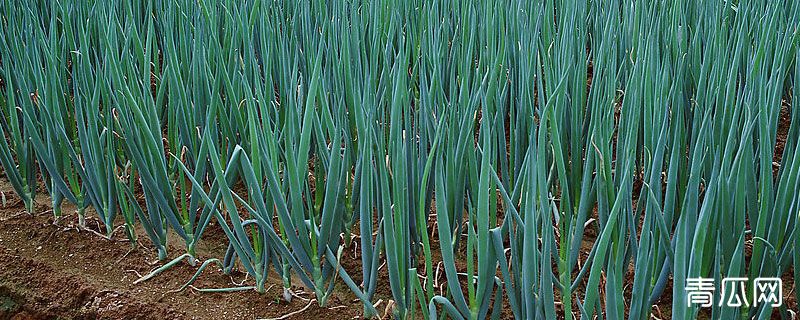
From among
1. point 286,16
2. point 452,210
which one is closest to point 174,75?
point 452,210

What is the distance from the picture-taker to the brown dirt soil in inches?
56.7

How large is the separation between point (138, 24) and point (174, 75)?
0.80 meters

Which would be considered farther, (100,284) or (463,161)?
(100,284)

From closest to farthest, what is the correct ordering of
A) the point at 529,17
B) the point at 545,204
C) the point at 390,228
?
the point at 545,204
the point at 390,228
the point at 529,17

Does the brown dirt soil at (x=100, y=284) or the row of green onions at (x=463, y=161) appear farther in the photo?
the brown dirt soil at (x=100, y=284)

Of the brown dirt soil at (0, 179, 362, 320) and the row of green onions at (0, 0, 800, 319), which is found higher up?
the row of green onions at (0, 0, 800, 319)

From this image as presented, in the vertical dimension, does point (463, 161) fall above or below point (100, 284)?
→ above

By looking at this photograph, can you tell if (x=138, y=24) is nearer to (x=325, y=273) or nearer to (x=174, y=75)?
(x=174, y=75)

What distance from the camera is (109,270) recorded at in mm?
1595

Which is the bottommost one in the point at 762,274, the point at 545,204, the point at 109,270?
the point at 109,270

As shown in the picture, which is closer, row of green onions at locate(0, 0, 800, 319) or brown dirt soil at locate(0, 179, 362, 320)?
row of green onions at locate(0, 0, 800, 319)

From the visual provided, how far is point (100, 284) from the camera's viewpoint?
155cm

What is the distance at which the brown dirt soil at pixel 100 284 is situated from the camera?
4.72 feet

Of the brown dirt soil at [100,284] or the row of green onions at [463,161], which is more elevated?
the row of green onions at [463,161]
